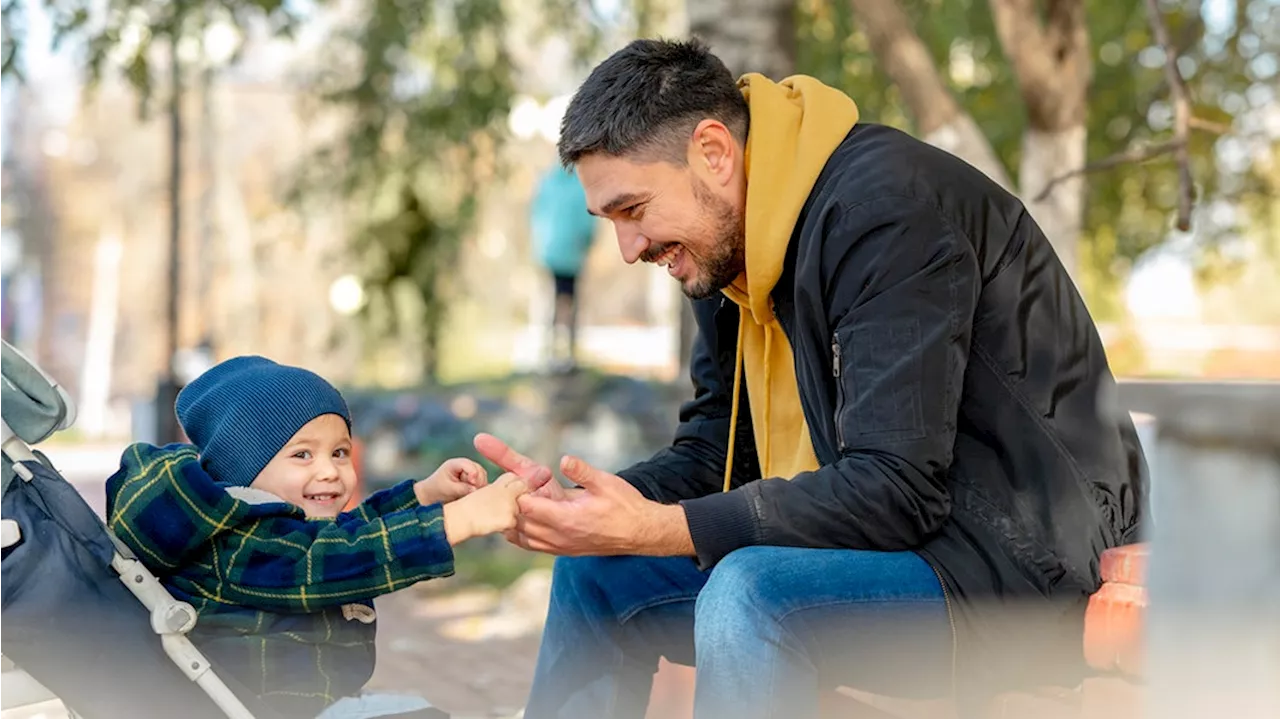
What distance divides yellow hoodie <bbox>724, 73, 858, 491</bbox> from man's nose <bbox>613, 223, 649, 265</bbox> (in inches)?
8.4

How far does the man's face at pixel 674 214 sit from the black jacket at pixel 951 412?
18 centimetres

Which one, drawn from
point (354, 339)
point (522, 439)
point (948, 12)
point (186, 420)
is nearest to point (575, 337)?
point (522, 439)

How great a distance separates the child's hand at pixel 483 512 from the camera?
2.79 metres

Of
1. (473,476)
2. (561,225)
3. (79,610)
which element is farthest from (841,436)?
(561,225)

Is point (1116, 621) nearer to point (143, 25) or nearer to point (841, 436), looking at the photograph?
point (841, 436)

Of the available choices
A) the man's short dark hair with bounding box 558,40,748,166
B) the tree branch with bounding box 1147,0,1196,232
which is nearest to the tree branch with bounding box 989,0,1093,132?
the tree branch with bounding box 1147,0,1196,232

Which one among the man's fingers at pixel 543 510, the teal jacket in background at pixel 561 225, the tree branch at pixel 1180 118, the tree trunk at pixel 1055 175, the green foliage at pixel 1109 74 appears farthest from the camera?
the teal jacket in background at pixel 561 225

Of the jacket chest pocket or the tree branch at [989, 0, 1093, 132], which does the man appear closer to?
the jacket chest pocket

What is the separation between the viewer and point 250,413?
2.91 meters

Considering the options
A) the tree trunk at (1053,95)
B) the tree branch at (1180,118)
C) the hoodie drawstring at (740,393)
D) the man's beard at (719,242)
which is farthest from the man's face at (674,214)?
the tree trunk at (1053,95)

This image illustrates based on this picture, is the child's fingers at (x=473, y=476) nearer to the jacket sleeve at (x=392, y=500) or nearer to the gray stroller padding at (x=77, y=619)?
the jacket sleeve at (x=392, y=500)

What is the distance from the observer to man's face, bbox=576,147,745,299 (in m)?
3.02

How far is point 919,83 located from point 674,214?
137 inches

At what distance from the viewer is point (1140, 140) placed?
994 centimetres
